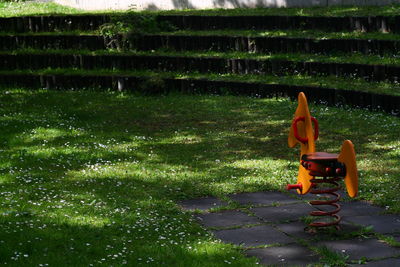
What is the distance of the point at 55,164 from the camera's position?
8.79m

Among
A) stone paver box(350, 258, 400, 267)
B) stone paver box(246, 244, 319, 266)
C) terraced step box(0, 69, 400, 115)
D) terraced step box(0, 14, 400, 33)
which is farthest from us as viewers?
terraced step box(0, 14, 400, 33)

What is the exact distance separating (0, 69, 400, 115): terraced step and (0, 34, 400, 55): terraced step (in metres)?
1.08

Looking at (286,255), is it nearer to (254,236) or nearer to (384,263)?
(254,236)

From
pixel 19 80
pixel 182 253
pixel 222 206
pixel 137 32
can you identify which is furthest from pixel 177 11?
pixel 182 253

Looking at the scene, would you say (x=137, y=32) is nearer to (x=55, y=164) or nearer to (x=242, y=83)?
(x=242, y=83)

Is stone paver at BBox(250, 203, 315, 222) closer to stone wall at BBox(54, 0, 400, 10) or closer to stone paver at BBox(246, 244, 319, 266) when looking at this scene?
stone paver at BBox(246, 244, 319, 266)

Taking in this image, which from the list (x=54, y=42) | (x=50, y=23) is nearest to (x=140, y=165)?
(x=54, y=42)

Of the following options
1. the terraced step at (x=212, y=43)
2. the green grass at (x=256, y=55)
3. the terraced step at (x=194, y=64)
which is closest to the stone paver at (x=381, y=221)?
the terraced step at (x=194, y=64)

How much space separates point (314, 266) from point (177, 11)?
12.4m

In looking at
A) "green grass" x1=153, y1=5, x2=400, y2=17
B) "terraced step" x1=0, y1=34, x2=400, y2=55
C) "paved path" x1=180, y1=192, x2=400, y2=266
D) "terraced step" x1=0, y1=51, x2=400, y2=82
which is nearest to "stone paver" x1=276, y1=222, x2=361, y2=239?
"paved path" x1=180, y1=192, x2=400, y2=266

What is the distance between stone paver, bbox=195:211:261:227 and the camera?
260 inches

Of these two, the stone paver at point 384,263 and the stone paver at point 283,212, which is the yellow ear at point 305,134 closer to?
the stone paver at point 283,212

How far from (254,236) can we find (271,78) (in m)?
7.40

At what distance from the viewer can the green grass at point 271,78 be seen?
11.8 metres
